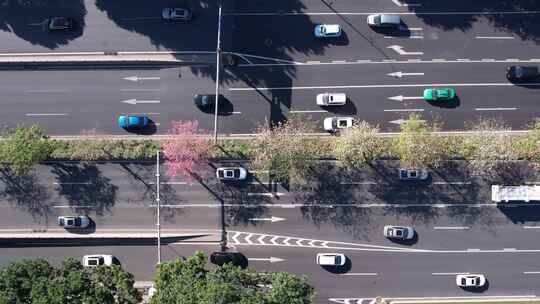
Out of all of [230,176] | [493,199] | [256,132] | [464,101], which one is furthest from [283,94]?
[493,199]

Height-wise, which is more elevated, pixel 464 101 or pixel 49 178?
pixel 464 101

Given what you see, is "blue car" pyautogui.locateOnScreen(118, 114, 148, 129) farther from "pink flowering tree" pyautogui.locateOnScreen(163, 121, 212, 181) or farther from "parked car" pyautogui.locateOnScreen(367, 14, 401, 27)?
"parked car" pyautogui.locateOnScreen(367, 14, 401, 27)

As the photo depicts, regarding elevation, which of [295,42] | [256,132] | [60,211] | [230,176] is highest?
[295,42]

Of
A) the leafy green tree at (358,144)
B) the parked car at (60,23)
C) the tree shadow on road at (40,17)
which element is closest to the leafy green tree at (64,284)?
the tree shadow on road at (40,17)

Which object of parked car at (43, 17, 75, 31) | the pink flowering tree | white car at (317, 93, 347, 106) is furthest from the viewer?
parked car at (43, 17, 75, 31)

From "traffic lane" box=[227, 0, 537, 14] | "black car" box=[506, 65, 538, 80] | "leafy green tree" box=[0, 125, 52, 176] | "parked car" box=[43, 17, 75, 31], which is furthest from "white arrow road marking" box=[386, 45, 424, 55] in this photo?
"leafy green tree" box=[0, 125, 52, 176]

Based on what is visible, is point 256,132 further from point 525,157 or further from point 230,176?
point 525,157

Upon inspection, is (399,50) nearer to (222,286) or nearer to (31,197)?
(222,286)
